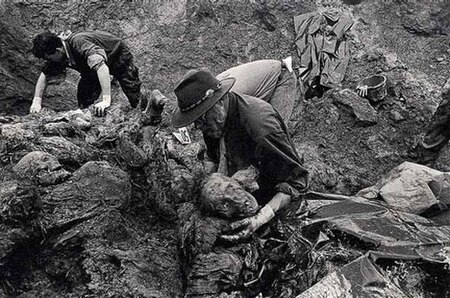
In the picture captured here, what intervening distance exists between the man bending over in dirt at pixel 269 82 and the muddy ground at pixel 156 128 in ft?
1.93

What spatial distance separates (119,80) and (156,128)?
1.62 m

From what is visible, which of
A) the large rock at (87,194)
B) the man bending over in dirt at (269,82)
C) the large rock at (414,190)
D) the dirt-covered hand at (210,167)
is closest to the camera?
the large rock at (87,194)

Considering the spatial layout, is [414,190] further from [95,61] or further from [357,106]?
[95,61]

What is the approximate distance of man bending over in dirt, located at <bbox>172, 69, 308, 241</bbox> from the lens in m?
3.14

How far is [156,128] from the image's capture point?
4.29 metres

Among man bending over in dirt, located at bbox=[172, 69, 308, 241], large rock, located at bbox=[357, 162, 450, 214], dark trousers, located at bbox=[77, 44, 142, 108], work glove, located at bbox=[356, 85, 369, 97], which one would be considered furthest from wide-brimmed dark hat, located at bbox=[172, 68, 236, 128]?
work glove, located at bbox=[356, 85, 369, 97]

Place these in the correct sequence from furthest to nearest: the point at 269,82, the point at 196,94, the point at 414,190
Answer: the point at 269,82 → the point at 414,190 → the point at 196,94

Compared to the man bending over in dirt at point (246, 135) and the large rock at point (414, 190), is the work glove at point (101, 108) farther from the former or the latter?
the large rock at point (414, 190)

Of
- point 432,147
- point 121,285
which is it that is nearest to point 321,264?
point 121,285

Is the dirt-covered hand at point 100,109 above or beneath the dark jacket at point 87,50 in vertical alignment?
beneath

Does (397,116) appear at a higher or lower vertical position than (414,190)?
lower

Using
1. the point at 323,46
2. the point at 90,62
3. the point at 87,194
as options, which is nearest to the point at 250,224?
the point at 87,194

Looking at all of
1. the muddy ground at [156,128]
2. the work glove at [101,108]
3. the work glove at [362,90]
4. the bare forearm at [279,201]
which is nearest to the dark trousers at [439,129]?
the muddy ground at [156,128]

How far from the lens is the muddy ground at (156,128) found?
127 inches
